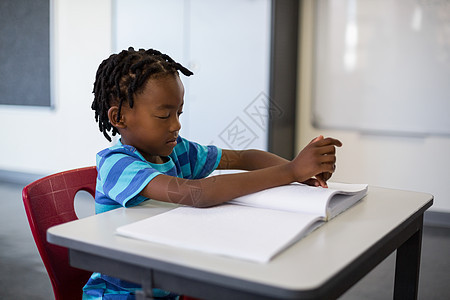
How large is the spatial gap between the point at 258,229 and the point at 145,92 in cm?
44

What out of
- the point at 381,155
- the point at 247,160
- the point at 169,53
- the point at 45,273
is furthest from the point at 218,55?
the point at 247,160

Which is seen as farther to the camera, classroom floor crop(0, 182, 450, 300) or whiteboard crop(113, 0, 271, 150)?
whiteboard crop(113, 0, 271, 150)

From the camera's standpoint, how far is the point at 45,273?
2418 millimetres

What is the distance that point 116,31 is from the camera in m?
3.77

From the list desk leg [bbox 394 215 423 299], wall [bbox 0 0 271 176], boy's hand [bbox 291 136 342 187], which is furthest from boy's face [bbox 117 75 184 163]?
wall [bbox 0 0 271 176]

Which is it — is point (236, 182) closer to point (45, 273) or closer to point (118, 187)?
point (118, 187)

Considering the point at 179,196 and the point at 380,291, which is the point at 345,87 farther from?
the point at 179,196

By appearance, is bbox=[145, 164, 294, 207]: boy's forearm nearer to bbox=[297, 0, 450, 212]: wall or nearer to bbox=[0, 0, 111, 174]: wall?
bbox=[297, 0, 450, 212]: wall

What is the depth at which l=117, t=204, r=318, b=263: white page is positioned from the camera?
766 millimetres

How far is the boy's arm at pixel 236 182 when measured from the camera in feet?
3.34

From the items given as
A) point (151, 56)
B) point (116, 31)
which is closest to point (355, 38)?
point (116, 31)

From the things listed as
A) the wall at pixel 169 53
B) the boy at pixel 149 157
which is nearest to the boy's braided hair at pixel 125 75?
the boy at pixel 149 157

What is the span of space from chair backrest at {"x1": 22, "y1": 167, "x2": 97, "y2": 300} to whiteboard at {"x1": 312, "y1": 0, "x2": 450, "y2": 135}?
2.44m

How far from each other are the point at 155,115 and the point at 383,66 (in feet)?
8.05
